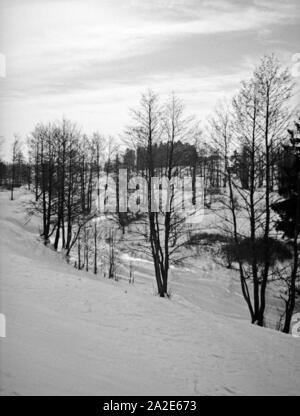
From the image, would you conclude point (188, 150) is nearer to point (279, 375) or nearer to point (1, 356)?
point (279, 375)

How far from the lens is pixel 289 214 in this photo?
14781 mm

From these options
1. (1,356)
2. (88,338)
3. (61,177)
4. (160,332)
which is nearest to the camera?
(1,356)

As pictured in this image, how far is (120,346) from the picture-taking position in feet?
20.0

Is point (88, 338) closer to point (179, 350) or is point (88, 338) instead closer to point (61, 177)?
point (179, 350)

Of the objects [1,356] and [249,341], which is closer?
[1,356]

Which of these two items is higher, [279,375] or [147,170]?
[147,170]

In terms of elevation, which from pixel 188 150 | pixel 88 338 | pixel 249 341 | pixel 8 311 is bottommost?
pixel 249 341

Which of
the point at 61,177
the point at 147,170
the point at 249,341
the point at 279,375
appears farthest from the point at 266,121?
the point at 61,177

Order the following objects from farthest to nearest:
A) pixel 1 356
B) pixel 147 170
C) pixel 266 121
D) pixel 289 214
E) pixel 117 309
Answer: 1. pixel 289 214
2. pixel 147 170
3. pixel 266 121
4. pixel 117 309
5. pixel 1 356

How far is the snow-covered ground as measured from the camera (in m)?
4.57

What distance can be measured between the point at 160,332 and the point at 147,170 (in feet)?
23.1

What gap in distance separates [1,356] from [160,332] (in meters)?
3.98

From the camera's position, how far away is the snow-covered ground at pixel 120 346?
4.57 metres

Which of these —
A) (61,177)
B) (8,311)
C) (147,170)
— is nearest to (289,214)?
(147,170)
